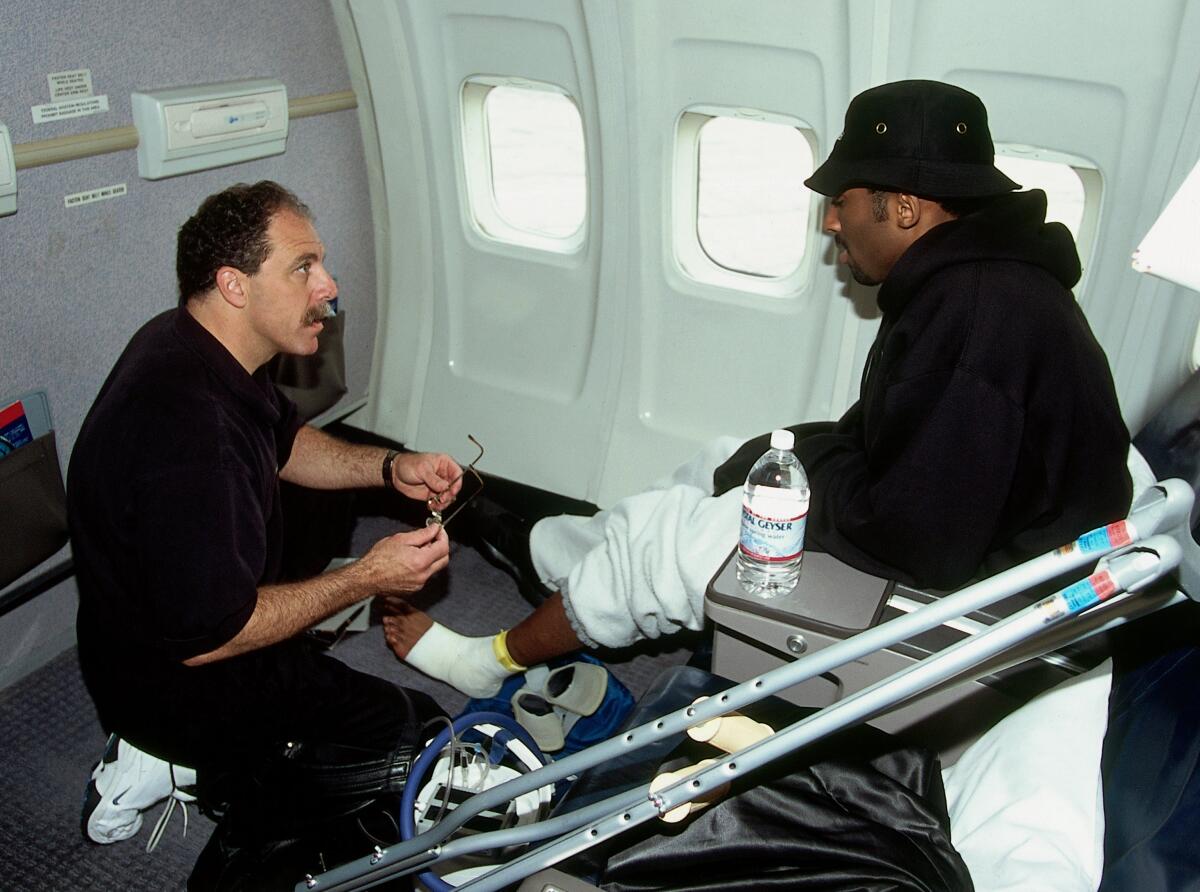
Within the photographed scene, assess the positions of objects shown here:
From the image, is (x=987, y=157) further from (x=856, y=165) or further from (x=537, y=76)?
(x=537, y=76)

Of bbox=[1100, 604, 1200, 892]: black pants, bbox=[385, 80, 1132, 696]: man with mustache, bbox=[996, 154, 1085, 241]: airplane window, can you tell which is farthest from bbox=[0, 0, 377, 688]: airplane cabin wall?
bbox=[1100, 604, 1200, 892]: black pants

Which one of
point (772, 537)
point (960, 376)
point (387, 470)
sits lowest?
point (387, 470)

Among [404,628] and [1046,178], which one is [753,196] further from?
[404,628]

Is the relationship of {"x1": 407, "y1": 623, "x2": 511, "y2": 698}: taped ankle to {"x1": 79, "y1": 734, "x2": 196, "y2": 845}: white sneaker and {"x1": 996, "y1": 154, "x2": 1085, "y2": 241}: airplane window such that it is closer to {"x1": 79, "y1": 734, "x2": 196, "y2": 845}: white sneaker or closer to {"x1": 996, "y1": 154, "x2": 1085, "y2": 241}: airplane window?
{"x1": 79, "y1": 734, "x2": 196, "y2": 845}: white sneaker

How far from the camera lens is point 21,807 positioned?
112 inches

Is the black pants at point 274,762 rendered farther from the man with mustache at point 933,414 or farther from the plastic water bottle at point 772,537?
the plastic water bottle at point 772,537

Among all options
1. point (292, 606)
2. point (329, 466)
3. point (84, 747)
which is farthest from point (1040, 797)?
point (84, 747)

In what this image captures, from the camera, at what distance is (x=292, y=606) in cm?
234

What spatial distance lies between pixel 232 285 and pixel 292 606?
29.7 inches

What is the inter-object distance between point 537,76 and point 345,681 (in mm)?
2228

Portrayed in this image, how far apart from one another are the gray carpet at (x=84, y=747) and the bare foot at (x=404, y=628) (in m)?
0.11

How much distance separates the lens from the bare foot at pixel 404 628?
11.1 ft

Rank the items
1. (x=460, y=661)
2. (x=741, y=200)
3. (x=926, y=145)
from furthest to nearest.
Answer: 1. (x=741, y=200)
2. (x=460, y=661)
3. (x=926, y=145)

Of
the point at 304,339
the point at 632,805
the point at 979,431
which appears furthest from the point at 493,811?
the point at 979,431
